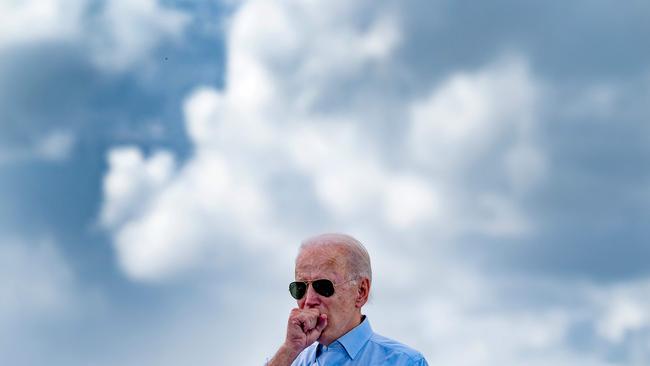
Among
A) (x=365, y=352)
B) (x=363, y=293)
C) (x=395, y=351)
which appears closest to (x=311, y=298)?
(x=363, y=293)

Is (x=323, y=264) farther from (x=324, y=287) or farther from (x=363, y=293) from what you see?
(x=363, y=293)

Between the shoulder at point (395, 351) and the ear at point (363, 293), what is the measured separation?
13.7 inches

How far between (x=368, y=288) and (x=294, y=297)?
671mm

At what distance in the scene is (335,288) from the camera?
22.1 ft

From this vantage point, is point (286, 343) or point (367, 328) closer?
point (286, 343)

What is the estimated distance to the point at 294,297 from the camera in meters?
6.92

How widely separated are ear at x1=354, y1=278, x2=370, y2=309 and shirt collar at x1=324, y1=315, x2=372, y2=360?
0.19 m

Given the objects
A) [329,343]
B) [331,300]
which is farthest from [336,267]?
[329,343]

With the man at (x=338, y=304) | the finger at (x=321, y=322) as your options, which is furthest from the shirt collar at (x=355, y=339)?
the finger at (x=321, y=322)

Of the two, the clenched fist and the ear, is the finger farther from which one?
the ear

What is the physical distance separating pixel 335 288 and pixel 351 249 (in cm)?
→ 38

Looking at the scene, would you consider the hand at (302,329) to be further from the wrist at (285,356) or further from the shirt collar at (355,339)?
the shirt collar at (355,339)

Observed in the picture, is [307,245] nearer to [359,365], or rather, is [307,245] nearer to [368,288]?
[368,288]

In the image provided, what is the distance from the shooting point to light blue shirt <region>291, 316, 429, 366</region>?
6793 mm
